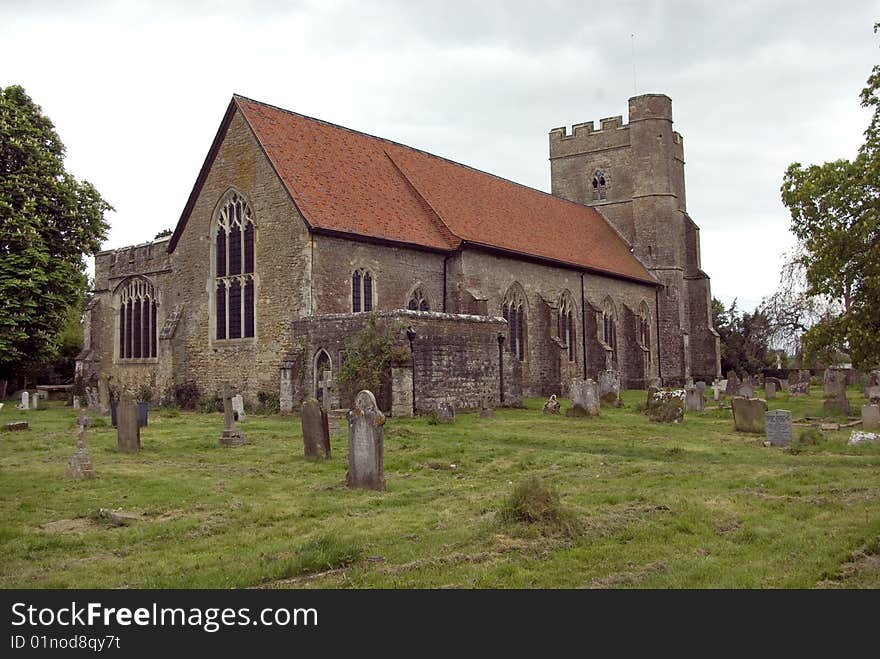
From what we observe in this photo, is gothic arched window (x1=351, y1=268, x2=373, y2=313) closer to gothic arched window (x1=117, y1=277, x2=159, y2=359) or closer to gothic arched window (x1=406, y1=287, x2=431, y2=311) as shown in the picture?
Answer: gothic arched window (x1=406, y1=287, x2=431, y2=311)

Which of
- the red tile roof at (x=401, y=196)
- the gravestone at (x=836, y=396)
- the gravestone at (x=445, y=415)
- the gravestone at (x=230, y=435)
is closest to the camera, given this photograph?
the gravestone at (x=230, y=435)

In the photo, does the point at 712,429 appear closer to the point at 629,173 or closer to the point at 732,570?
the point at 732,570

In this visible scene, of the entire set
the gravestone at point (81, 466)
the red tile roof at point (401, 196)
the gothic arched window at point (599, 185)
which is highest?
the gothic arched window at point (599, 185)

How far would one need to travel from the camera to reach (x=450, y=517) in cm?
816

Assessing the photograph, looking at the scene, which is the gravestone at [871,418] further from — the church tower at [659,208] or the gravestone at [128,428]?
the church tower at [659,208]

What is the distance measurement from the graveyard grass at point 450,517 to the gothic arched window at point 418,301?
10632 mm

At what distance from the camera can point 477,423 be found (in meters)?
18.2

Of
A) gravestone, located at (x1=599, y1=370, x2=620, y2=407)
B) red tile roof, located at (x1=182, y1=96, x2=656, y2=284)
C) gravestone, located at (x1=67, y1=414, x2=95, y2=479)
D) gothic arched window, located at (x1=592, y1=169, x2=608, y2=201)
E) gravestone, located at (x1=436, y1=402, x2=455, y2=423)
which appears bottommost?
gravestone, located at (x1=67, y1=414, x2=95, y2=479)

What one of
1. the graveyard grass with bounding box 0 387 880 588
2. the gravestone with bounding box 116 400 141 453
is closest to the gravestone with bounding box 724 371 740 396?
the graveyard grass with bounding box 0 387 880 588

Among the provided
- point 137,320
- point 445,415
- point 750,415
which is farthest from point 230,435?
point 137,320

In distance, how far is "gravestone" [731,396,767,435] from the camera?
15.8 metres

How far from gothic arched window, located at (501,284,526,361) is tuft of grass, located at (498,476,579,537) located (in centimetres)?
2086

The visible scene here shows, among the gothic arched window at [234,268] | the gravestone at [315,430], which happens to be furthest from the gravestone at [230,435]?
the gothic arched window at [234,268]

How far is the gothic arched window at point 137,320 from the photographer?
2788 centimetres
